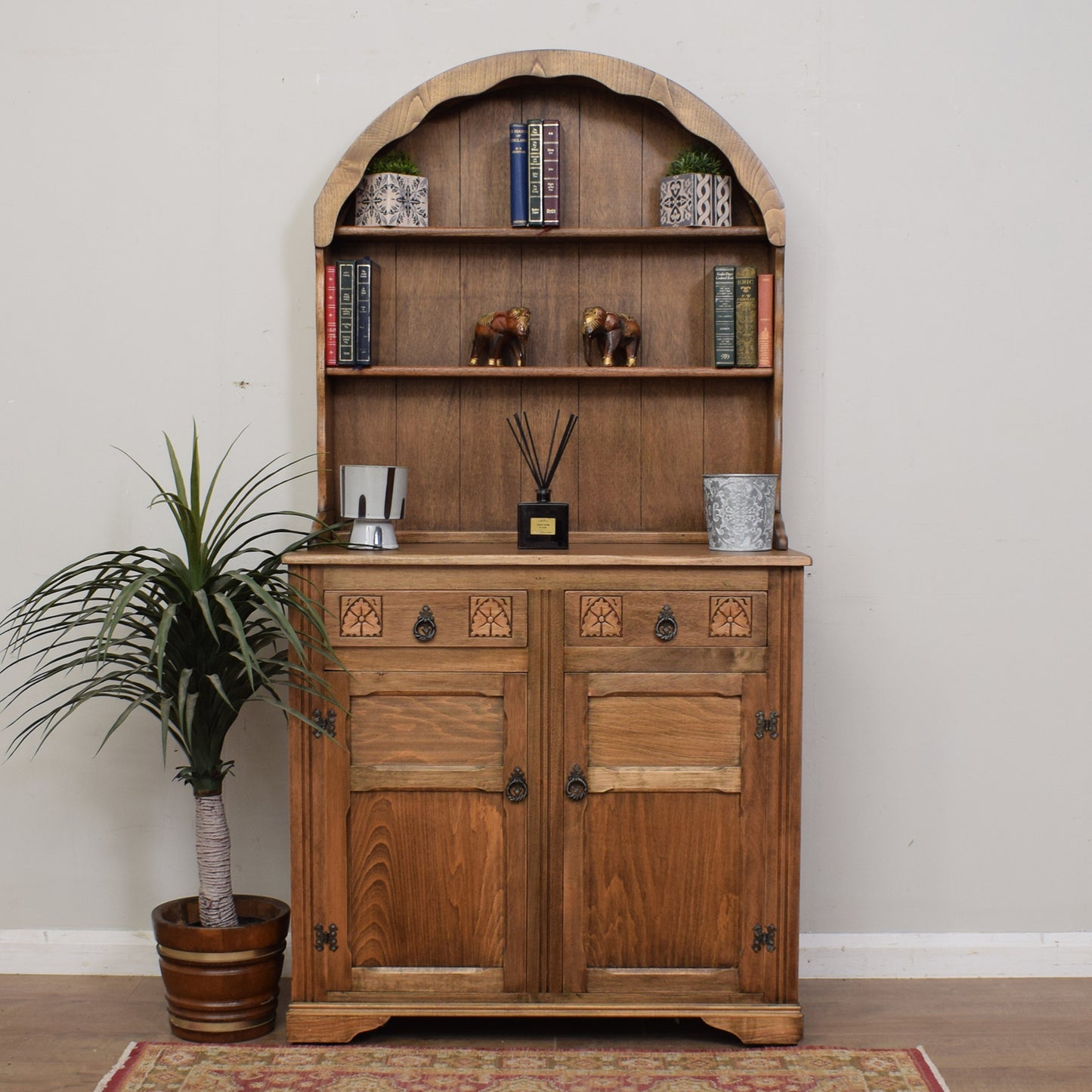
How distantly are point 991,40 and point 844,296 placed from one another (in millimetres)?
743

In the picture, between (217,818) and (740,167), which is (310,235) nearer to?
(740,167)

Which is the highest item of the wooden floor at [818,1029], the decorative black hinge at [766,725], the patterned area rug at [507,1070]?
the decorative black hinge at [766,725]

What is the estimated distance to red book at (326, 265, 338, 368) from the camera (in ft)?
9.27

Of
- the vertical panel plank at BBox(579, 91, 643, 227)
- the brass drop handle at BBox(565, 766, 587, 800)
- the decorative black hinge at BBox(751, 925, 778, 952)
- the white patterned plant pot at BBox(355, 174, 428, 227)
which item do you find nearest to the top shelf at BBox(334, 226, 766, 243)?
the white patterned plant pot at BBox(355, 174, 428, 227)

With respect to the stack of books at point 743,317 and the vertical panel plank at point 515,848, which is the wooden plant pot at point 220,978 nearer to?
the vertical panel plank at point 515,848

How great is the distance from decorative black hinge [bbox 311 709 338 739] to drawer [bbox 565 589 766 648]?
0.54 meters

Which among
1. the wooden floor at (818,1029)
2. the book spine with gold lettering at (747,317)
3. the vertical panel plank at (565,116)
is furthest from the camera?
the vertical panel plank at (565,116)

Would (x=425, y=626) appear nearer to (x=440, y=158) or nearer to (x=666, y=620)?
(x=666, y=620)

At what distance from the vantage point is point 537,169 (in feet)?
9.20

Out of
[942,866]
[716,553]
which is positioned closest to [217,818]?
[716,553]

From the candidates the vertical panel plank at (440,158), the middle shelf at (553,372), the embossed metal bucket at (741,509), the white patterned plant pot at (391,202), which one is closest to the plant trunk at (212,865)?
the middle shelf at (553,372)

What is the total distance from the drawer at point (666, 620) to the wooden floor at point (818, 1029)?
0.92 meters

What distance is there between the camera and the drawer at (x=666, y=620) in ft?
8.37

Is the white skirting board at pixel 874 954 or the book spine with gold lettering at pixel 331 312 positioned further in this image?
the white skirting board at pixel 874 954
